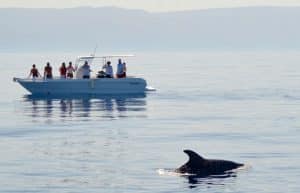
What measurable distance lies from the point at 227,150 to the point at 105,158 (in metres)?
4.67

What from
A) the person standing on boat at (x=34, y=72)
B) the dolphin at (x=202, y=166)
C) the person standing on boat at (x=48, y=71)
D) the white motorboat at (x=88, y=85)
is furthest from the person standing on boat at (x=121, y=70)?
the dolphin at (x=202, y=166)

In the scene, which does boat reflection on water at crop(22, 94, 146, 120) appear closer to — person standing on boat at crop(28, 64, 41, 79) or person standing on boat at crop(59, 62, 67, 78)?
person standing on boat at crop(28, 64, 41, 79)

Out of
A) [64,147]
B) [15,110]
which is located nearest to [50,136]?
[64,147]

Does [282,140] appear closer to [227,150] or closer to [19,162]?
[227,150]

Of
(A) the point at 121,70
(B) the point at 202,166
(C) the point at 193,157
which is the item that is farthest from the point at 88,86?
(C) the point at 193,157

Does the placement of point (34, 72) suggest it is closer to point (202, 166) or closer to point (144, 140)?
point (144, 140)

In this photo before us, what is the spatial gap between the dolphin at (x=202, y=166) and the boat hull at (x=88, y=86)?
113 ft

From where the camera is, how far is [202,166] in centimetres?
3350

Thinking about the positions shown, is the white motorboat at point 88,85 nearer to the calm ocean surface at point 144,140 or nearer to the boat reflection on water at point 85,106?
the boat reflection on water at point 85,106

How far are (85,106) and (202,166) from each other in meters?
27.3

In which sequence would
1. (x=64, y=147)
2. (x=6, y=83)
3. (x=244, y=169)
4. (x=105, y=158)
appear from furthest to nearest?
(x=6, y=83) → (x=64, y=147) → (x=105, y=158) → (x=244, y=169)

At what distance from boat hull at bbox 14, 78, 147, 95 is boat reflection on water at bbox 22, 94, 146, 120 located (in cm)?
42

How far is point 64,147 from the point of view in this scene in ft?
131

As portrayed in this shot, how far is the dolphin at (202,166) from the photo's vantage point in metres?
33.2
